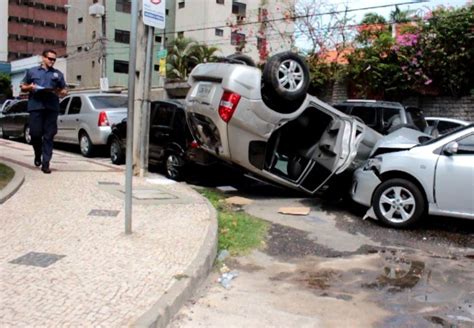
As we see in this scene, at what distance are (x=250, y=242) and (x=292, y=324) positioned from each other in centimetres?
231

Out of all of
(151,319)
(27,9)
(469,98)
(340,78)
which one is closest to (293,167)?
(151,319)

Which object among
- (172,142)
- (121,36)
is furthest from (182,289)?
(121,36)

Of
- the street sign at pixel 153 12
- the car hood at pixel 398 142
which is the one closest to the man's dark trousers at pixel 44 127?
the street sign at pixel 153 12

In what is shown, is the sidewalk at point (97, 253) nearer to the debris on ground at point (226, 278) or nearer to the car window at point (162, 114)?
the debris on ground at point (226, 278)

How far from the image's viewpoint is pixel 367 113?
11719 millimetres

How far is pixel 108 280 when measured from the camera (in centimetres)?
434

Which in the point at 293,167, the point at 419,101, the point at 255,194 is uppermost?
the point at 419,101

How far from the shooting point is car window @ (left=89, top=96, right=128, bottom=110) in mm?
13172

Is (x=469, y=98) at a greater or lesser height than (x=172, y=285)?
greater

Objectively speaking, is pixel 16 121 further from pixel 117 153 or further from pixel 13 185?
pixel 13 185

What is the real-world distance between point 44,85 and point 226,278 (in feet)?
16.5

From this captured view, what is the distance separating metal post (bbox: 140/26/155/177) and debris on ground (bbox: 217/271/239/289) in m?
5.00

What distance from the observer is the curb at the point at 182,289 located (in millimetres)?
3688

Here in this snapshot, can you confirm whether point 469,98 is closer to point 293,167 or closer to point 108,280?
point 293,167
